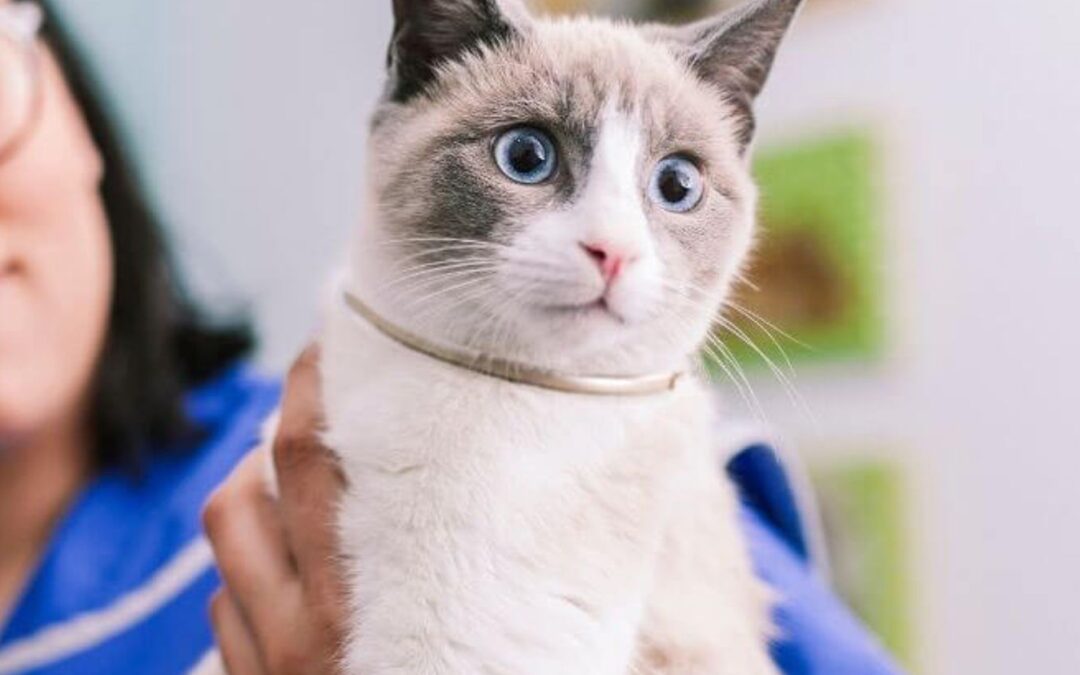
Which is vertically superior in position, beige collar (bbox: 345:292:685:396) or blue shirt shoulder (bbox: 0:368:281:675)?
beige collar (bbox: 345:292:685:396)

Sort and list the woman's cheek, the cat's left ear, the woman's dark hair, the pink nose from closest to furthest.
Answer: the pink nose < the cat's left ear < the woman's cheek < the woman's dark hair

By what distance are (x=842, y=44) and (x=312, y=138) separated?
116cm

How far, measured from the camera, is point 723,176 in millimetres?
738

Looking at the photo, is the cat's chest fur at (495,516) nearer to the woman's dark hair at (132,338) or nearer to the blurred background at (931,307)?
the blurred background at (931,307)

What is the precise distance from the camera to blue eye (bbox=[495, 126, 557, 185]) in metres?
0.65

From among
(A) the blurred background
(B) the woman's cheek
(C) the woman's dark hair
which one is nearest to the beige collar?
(A) the blurred background

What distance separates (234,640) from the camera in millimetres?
799

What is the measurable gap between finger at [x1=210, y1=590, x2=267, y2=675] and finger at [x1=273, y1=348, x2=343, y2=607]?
0.29ft

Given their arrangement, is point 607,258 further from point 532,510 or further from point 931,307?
point 931,307

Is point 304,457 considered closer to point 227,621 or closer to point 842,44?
point 227,621

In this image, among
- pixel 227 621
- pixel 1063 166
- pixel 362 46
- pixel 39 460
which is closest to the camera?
pixel 227 621

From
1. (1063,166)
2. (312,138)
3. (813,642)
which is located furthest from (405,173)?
(312,138)

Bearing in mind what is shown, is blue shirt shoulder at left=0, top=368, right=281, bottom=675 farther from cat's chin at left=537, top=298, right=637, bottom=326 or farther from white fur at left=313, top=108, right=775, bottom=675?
cat's chin at left=537, top=298, right=637, bottom=326

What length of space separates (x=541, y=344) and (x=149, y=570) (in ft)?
2.35
